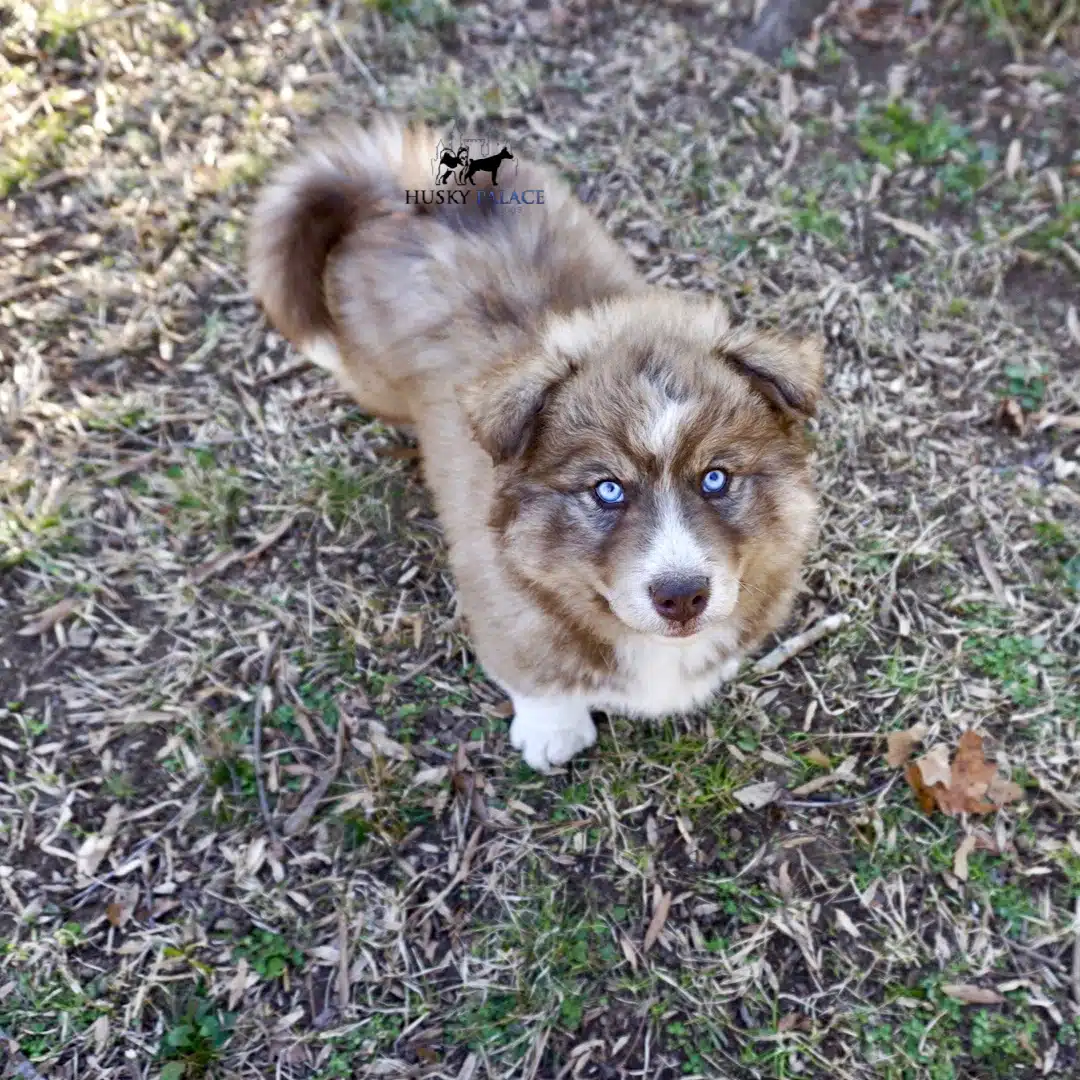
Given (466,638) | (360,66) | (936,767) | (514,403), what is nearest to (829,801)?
(936,767)

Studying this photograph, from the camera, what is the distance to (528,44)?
4961mm

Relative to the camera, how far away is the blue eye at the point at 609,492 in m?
2.56

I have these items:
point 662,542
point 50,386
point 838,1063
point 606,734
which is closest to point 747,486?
point 662,542

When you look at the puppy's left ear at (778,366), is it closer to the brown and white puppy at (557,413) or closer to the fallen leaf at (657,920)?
the brown and white puppy at (557,413)

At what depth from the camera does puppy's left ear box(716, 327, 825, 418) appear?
8.53ft

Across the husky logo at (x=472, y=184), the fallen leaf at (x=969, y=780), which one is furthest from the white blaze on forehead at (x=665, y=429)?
the fallen leaf at (x=969, y=780)

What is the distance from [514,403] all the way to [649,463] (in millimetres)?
375

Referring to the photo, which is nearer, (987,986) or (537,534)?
(537,534)

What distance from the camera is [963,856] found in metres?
3.30

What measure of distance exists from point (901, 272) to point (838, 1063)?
312cm

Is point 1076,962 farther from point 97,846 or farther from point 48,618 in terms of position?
point 48,618

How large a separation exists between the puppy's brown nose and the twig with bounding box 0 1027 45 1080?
2.42 metres

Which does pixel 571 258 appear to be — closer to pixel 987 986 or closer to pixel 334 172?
pixel 334 172

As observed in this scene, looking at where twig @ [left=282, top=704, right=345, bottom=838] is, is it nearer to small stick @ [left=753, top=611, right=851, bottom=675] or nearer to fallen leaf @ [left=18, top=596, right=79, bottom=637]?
fallen leaf @ [left=18, top=596, right=79, bottom=637]
